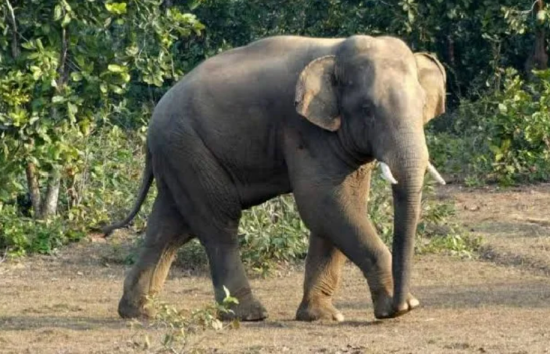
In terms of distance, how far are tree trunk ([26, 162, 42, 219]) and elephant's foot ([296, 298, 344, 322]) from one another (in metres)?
3.82

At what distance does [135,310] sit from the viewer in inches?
420

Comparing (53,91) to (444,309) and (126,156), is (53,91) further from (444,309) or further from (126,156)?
(444,309)

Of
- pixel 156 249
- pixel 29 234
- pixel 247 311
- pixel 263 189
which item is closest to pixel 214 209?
pixel 263 189

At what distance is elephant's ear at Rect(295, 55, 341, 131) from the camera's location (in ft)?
32.7

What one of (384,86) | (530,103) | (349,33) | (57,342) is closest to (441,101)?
(384,86)

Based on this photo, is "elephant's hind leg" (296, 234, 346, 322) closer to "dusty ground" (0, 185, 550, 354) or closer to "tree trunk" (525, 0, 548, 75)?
"dusty ground" (0, 185, 550, 354)

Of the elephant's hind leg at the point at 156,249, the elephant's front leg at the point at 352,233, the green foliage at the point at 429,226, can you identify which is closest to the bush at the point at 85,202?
the green foliage at the point at 429,226

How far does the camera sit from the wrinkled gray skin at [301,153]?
31.9 feet

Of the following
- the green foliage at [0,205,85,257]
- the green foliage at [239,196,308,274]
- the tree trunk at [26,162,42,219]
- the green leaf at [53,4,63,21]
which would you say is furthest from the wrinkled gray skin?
the tree trunk at [26,162,42,219]

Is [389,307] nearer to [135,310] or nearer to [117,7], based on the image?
[135,310]

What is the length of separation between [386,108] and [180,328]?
200cm

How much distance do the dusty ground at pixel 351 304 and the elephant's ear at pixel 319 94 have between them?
1238 mm

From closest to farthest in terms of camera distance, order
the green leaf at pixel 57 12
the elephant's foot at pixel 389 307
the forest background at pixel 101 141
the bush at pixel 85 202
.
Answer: the elephant's foot at pixel 389 307, the green leaf at pixel 57 12, the forest background at pixel 101 141, the bush at pixel 85 202

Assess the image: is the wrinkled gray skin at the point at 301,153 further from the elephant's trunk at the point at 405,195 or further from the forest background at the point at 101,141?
the forest background at the point at 101,141
